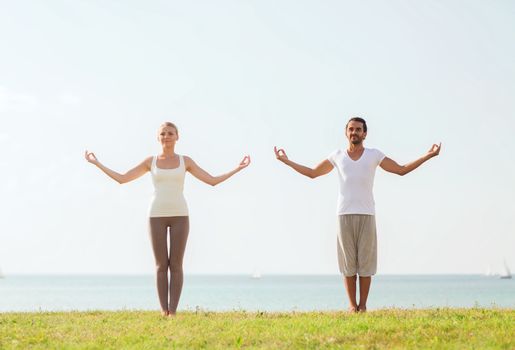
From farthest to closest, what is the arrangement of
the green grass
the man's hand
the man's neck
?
the man's neck, the man's hand, the green grass

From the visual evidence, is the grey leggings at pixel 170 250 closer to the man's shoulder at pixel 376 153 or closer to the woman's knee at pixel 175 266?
the woman's knee at pixel 175 266

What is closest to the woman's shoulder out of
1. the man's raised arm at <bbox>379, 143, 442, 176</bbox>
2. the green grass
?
the green grass

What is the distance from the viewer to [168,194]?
12352 mm

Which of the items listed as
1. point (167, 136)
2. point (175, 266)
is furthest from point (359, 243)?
point (167, 136)

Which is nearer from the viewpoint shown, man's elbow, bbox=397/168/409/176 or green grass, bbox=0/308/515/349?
green grass, bbox=0/308/515/349

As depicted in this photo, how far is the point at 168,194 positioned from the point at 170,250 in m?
0.94

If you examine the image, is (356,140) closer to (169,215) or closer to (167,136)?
(167,136)

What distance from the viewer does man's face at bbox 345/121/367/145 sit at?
12586 mm

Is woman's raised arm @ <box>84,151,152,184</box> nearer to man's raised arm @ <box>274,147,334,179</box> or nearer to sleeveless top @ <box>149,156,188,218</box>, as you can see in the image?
sleeveless top @ <box>149,156,188,218</box>

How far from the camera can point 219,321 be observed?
11.3m

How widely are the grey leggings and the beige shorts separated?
2.66m

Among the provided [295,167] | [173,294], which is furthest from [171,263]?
[295,167]

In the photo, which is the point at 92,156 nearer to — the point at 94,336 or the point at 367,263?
the point at 94,336

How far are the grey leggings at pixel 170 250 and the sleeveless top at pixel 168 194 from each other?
10cm
